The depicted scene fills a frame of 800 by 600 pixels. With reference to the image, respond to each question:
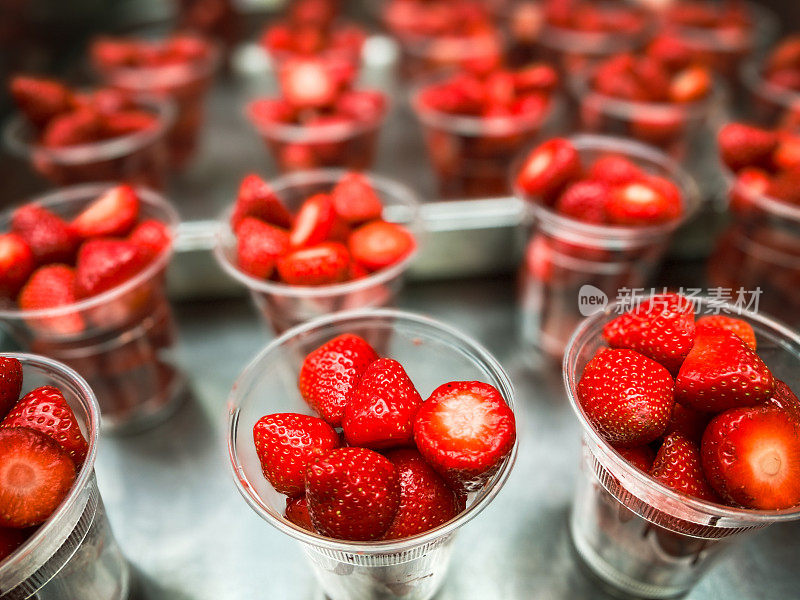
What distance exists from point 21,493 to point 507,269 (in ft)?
3.29

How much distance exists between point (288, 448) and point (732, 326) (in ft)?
1.79

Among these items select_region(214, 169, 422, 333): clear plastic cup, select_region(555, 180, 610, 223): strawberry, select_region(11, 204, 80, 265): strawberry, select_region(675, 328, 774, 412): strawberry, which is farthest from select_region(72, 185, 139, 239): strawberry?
select_region(675, 328, 774, 412): strawberry

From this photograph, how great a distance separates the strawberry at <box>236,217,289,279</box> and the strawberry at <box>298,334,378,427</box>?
225 millimetres

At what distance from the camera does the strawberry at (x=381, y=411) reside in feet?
2.18

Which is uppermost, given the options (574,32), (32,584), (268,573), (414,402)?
(574,32)

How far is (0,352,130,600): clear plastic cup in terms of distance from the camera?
596 millimetres

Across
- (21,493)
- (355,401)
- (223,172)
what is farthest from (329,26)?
(21,493)

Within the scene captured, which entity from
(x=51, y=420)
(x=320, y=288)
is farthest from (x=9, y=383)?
(x=320, y=288)

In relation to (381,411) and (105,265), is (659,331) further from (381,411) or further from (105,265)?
(105,265)

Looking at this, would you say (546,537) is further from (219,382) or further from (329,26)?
(329,26)

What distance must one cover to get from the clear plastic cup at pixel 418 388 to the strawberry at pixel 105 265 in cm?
27

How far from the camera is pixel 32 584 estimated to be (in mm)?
625

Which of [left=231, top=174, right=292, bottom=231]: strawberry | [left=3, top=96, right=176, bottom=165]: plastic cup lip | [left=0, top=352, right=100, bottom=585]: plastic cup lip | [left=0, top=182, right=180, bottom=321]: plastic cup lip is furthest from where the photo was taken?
[left=3, top=96, right=176, bottom=165]: plastic cup lip

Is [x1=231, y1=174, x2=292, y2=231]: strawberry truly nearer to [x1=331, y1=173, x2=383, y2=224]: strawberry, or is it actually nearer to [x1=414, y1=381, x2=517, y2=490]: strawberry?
[x1=331, y1=173, x2=383, y2=224]: strawberry
